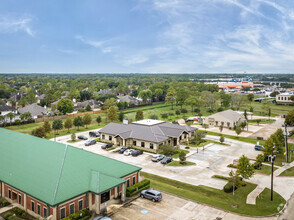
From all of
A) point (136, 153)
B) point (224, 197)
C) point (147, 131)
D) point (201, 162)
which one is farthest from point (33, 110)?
point (224, 197)

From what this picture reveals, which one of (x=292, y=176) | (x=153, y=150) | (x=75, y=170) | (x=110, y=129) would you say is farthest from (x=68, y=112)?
(x=292, y=176)

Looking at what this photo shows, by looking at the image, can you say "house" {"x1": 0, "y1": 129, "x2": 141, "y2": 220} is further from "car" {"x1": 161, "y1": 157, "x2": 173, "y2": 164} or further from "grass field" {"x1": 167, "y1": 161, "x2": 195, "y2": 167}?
"grass field" {"x1": 167, "y1": 161, "x2": 195, "y2": 167}

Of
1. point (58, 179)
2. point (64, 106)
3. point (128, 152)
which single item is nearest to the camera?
point (58, 179)

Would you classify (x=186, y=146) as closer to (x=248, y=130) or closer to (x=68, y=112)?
(x=248, y=130)

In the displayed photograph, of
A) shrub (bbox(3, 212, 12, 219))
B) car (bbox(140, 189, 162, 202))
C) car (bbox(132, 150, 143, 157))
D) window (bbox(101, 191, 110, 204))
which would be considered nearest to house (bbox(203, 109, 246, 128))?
car (bbox(132, 150, 143, 157))

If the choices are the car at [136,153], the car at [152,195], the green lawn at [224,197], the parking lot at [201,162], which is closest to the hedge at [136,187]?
the car at [152,195]

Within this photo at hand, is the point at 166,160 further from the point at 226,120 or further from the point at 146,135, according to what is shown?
the point at 226,120
